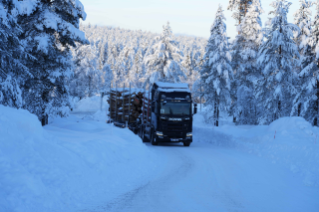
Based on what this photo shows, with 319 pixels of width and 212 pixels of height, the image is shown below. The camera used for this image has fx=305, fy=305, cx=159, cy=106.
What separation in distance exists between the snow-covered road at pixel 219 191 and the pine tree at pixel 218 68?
20.7m

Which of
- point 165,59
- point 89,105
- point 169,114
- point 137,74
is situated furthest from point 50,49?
point 137,74

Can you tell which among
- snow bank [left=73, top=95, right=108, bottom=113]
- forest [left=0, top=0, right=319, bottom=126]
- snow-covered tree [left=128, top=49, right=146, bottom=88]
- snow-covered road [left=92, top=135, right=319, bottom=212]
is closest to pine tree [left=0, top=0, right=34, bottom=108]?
forest [left=0, top=0, right=319, bottom=126]

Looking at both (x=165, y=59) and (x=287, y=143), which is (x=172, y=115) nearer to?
(x=287, y=143)

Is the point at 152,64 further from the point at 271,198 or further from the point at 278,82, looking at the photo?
the point at 271,198

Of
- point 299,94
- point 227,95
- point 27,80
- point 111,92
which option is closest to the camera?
point 27,80

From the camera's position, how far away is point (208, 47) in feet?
110

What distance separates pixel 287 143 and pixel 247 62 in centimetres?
1902

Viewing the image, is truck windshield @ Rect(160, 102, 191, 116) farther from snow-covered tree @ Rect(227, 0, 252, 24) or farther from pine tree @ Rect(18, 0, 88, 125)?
snow-covered tree @ Rect(227, 0, 252, 24)

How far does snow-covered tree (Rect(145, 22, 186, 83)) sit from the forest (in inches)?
4.8

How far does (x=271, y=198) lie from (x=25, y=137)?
232 inches

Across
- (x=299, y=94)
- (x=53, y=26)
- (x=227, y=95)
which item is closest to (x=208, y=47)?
(x=227, y=95)

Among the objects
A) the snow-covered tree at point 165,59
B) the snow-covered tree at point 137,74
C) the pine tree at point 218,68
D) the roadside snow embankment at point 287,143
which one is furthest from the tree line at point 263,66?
the snow-covered tree at point 137,74

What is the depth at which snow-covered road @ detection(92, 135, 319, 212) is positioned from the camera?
6.29 m

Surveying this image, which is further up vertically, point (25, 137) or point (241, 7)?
point (241, 7)
